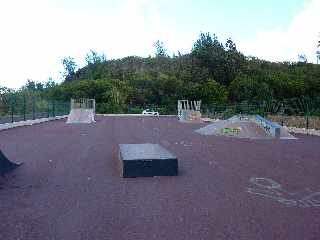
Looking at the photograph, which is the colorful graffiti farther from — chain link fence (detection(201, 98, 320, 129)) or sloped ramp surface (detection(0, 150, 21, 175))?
sloped ramp surface (detection(0, 150, 21, 175))

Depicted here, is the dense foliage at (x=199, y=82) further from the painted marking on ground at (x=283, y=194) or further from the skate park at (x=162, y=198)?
the painted marking on ground at (x=283, y=194)

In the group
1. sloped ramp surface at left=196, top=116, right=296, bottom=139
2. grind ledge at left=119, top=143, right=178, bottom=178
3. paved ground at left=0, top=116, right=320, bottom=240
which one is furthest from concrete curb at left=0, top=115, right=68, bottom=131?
grind ledge at left=119, top=143, right=178, bottom=178

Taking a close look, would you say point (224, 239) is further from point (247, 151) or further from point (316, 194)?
point (247, 151)

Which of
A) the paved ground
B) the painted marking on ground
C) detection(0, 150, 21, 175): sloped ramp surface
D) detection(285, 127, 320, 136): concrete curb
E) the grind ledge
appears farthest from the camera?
detection(285, 127, 320, 136): concrete curb

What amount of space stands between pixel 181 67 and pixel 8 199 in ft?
294

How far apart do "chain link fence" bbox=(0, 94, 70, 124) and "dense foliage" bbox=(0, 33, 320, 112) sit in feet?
90.1

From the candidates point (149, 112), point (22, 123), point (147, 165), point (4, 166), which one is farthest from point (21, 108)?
point (149, 112)

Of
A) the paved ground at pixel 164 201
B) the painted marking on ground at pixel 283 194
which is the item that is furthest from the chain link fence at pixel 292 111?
the painted marking on ground at pixel 283 194

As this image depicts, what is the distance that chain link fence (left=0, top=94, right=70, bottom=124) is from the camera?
29623 millimetres

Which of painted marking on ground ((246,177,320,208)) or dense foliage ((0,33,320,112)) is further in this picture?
dense foliage ((0,33,320,112))

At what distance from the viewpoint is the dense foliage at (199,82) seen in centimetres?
7450

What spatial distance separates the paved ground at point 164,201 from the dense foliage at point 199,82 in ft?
173

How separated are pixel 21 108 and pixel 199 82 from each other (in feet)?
181

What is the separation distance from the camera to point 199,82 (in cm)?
8488
